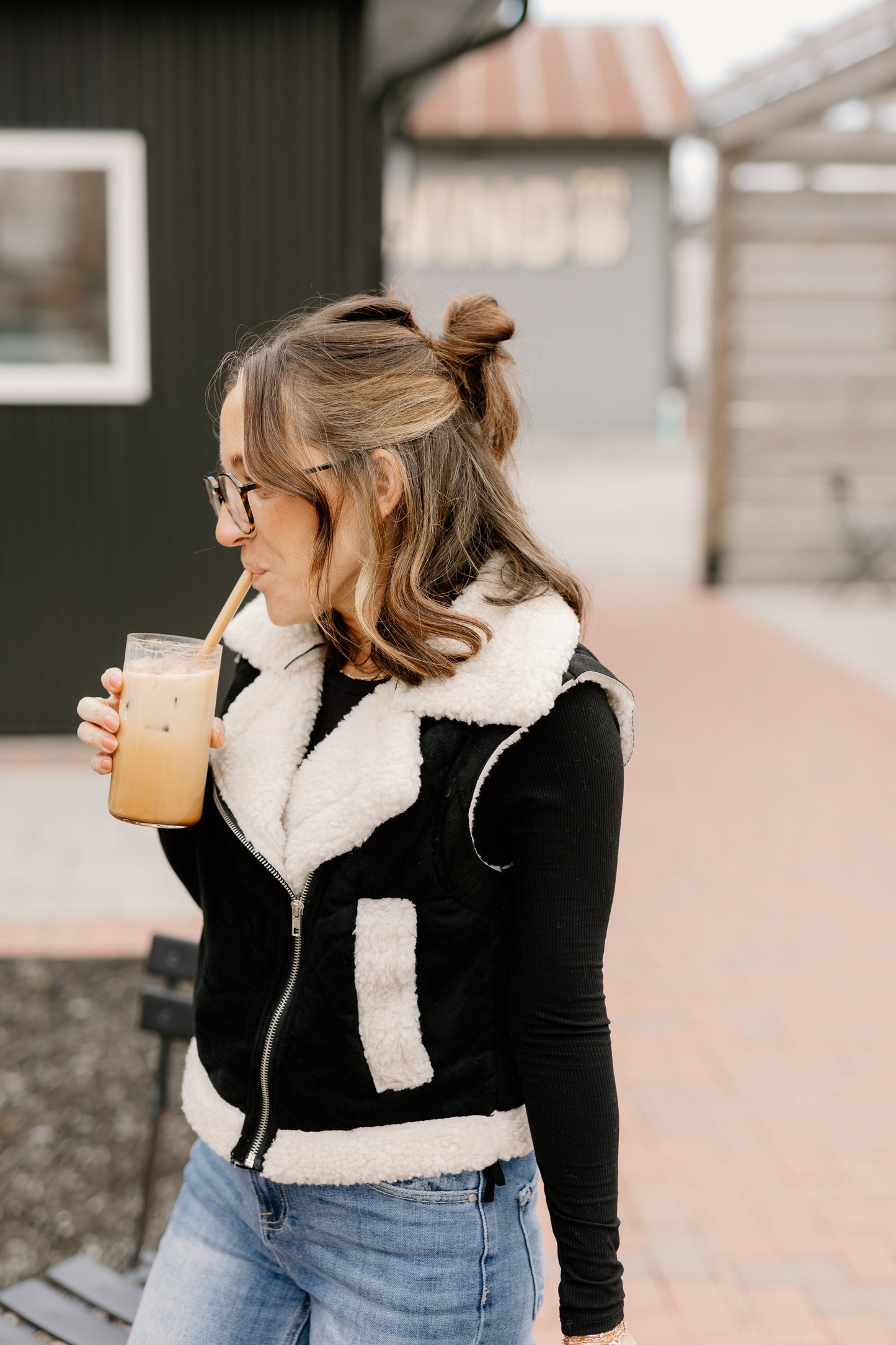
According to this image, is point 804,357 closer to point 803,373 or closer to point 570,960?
point 803,373

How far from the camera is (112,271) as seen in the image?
6832mm

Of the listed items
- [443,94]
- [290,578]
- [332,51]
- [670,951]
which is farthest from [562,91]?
[290,578]

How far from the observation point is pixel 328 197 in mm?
6715

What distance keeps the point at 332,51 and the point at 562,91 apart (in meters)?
22.5

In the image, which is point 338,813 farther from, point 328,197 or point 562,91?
point 562,91

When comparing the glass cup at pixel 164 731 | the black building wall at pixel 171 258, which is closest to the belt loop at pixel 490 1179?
the glass cup at pixel 164 731

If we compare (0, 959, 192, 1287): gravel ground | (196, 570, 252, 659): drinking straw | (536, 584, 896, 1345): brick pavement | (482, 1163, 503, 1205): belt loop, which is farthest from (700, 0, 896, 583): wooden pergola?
(482, 1163, 503, 1205): belt loop

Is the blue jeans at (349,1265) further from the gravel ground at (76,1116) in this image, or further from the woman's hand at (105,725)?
the gravel ground at (76,1116)

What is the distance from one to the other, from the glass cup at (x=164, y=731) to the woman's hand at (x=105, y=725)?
11 mm

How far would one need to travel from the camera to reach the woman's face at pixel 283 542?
1543 mm

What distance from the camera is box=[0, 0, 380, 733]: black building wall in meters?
6.54

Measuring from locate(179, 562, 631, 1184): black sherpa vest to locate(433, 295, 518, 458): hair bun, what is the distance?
182mm

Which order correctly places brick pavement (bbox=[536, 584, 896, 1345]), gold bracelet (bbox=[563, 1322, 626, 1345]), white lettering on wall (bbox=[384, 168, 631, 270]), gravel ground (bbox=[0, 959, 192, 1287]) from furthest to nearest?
white lettering on wall (bbox=[384, 168, 631, 270]), gravel ground (bbox=[0, 959, 192, 1287]), brick pavement (bbox=[536, 584, 896, 1345]), gold bracelet (bbox=[563, 1322, 626, 1345])

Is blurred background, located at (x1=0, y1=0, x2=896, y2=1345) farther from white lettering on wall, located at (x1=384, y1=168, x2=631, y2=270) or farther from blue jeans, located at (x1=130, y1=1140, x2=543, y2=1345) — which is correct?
white lettering on wall, located at (x1=384, y1=168, x2=631, y2=270)
